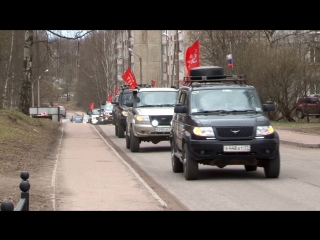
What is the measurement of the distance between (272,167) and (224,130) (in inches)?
51.1

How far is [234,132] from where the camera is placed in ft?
46.1

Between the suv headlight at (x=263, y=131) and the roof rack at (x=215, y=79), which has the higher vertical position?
the roof rack at (x=215, y=79)

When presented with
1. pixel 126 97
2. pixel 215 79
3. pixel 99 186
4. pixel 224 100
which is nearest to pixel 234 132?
pixel 224 100

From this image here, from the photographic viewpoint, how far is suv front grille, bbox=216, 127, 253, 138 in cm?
1404

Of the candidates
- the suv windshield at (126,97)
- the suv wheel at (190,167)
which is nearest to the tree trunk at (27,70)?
the suv windshield at (126,97)

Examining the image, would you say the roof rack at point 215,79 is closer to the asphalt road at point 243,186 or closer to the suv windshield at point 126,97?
the asphalt road at point 243,186

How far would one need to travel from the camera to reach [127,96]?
32125 millimetres

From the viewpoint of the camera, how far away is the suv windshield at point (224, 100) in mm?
15086

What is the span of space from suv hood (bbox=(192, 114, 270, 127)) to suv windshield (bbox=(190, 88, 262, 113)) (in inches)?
17.5

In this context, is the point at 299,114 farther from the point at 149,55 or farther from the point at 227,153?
the point at 149,55

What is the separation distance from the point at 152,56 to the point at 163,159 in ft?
222

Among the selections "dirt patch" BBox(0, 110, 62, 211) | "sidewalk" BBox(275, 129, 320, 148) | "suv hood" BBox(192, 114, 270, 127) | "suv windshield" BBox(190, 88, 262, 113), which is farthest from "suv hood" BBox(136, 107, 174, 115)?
"suv hood" BBox(192, 114, 270, 127)

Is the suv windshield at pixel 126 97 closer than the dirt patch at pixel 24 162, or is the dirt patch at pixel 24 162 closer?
the dirt patch at pixel 24 162
